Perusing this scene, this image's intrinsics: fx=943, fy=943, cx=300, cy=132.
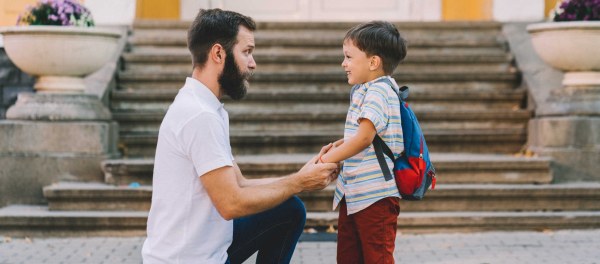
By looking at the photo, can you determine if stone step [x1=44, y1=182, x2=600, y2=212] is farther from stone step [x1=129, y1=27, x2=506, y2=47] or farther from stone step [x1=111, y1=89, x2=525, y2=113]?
stone step [x1=129, y1=27, x2=506, y2=47]

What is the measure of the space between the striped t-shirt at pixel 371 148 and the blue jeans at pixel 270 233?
29cm

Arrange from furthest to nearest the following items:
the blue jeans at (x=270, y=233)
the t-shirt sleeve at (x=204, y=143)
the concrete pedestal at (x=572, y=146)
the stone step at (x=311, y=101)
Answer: the stone step at (x=311, y=101) < the concrete pedestal at (x=572, y=146) < the blue jeans at (x=270, y=233) < the t-shirt sleeve at (x=204, y=143)

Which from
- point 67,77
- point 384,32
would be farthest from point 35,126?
point 384,32

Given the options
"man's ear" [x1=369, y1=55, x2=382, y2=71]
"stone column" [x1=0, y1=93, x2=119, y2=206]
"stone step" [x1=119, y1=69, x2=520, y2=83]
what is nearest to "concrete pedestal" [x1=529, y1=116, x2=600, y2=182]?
"stone step" [x1=119, y1=69, x2=520, y2=83]

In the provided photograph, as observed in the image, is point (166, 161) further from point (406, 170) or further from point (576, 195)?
point (576, 195)

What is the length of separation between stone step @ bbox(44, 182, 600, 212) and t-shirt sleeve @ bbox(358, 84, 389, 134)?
2734mm

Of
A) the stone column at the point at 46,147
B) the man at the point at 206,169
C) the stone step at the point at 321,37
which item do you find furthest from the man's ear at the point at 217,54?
the stone step at the point at 321,37

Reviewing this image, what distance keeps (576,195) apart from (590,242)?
686 millimetres

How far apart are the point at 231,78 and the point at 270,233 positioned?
777 millimetres

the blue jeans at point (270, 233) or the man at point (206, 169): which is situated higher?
the man at point (206, 169)

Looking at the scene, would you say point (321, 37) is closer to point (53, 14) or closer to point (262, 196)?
point (53, 14)

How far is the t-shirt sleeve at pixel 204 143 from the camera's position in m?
3.22

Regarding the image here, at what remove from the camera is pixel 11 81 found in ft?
27.9

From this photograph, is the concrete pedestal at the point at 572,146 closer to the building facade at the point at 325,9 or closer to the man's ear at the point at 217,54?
the building facade at the point at 325,9
